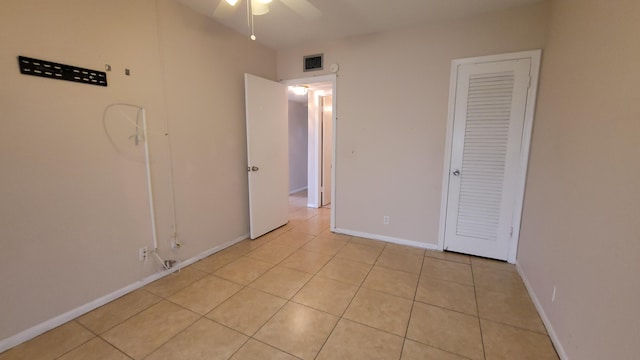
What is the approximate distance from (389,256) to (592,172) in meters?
1.94

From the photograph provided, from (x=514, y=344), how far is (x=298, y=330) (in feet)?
4.70

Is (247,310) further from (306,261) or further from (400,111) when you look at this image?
(400,111)

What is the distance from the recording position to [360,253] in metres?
3.08

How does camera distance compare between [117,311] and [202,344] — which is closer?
[202,344]

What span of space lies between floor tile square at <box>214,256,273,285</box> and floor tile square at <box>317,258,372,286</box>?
62 cm

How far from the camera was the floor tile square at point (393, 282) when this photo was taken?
2309 millimetres

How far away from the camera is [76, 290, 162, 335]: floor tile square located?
1891 mm

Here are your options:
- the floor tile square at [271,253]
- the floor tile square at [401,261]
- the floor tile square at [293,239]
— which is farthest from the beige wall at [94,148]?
the floor tile square at [401,261]

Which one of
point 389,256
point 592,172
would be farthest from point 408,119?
point 592,172

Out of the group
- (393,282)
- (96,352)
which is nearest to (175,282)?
(96,352)

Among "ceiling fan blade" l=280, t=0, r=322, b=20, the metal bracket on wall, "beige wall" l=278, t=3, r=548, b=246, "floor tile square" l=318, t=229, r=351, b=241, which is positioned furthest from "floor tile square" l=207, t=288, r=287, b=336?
"ceiling fan blade" l=280, t=0, r=322, b=20

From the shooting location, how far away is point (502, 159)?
8.84 ft

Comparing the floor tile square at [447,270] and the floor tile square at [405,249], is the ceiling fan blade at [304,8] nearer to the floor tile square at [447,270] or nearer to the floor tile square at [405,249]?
the floor tile square at [405,249]

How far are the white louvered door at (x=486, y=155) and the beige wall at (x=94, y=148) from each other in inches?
107
